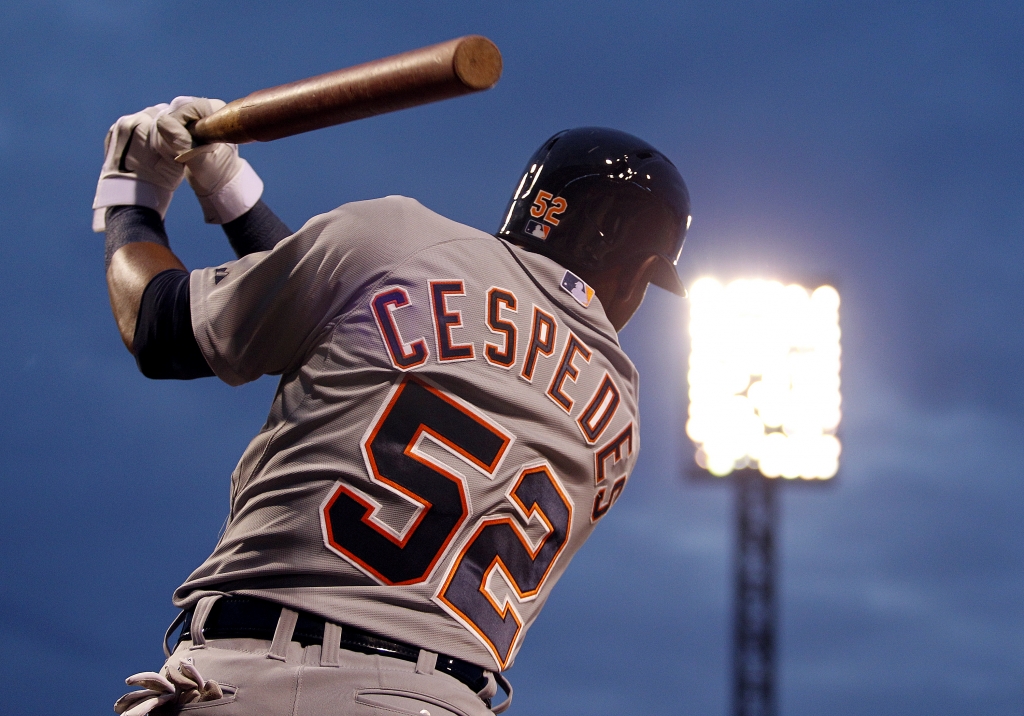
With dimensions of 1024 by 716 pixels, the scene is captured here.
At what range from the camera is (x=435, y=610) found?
204 cm

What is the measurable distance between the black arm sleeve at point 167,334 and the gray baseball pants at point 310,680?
0.56m

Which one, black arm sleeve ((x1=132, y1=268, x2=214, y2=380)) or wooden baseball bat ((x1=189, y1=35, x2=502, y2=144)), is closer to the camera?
wooden baseball bat ((x1=189, y1=35, x2=502, y2=144))

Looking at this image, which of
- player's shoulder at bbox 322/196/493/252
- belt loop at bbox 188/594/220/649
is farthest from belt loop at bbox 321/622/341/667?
player's shoulder at bbox 322/196/493/252

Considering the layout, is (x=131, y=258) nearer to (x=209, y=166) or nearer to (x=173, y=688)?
(x=209, y=166)

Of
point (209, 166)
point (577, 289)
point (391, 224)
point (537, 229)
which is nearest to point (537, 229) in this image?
point (537, 229)

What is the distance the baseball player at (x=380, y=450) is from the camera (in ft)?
6.43

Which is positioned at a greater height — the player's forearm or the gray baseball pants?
the player's forearm

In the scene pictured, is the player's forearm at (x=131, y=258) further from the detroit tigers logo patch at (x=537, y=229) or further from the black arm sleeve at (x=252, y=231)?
the detroit tigers logo patch at (x=537, y=229)

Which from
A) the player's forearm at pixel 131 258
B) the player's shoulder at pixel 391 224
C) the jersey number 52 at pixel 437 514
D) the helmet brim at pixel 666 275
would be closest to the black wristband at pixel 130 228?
the player's forearm at pixel 131 258

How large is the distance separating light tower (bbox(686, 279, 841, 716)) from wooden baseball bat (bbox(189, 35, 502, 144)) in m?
15.0

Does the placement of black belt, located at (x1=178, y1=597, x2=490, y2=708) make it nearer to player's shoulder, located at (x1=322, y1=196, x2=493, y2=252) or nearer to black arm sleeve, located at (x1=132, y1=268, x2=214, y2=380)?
black arm sleeve, located at (x1=132, y1=268, x2=214, y2=380)

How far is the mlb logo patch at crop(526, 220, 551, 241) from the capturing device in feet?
9.01

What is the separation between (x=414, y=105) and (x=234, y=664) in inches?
43.2

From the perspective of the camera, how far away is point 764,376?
1720 cm
